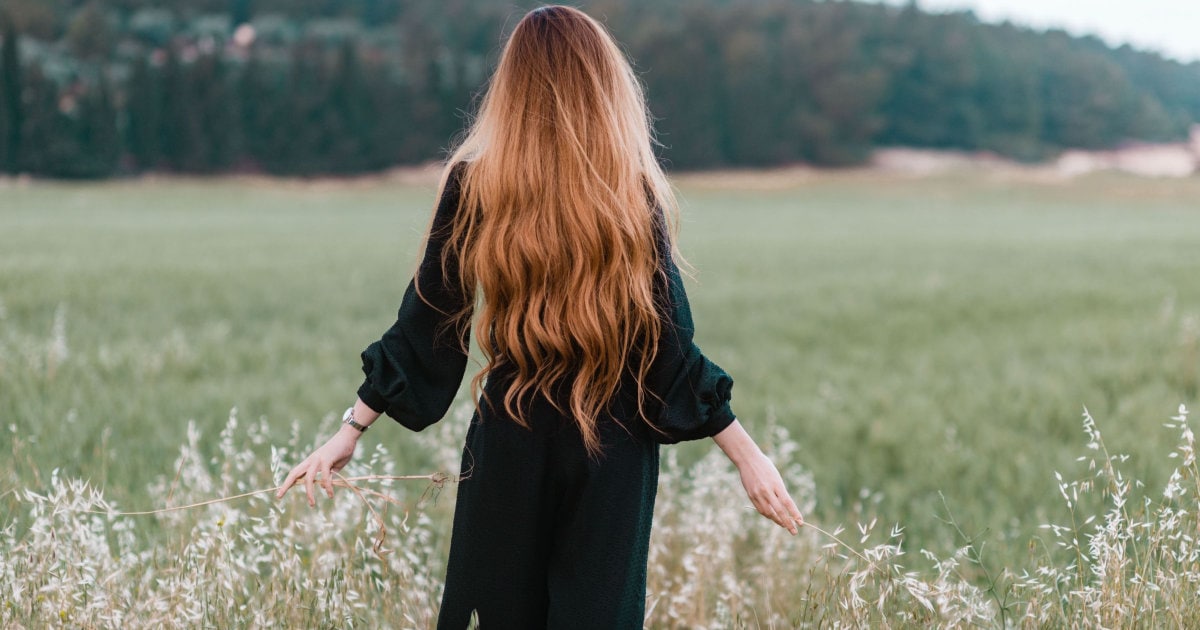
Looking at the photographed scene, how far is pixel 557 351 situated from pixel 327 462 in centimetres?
65

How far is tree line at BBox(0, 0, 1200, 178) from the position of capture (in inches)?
2280

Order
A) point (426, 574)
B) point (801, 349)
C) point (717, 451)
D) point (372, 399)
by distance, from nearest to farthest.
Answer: point (372, 399)
point (426, 574)
point (717, 451)
point (801, 349)

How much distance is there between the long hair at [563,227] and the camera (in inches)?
94.3

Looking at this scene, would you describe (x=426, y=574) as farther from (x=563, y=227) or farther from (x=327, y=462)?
(x=563, y=227)

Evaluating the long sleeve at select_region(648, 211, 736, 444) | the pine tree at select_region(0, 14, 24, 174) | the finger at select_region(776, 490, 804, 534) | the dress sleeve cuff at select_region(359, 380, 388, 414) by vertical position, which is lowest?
the pine tree at select_region(0, 14, 24, 174)

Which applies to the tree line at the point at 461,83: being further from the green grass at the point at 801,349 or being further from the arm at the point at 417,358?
the arm at the point at 417,358

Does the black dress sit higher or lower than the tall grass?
higher

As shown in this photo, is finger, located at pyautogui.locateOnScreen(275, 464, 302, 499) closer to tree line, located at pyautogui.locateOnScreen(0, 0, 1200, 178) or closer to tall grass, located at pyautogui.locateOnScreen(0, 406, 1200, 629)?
tall grass, located at pyautogui.locateOnScreen(0, 406, 1200, 629)

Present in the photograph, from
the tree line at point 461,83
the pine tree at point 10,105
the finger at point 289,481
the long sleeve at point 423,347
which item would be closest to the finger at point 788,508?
the long sleeve at point 423,347

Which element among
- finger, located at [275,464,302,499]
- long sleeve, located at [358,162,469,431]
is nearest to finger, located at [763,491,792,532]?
long sleeve, located at [358,162,469,431]

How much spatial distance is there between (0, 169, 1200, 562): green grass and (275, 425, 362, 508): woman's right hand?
626 millimetres

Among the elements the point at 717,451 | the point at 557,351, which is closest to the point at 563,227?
the point at 557,351

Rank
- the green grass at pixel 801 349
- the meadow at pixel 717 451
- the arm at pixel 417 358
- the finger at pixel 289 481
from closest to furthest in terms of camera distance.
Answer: the finger at pixel 289 481 → the arm at pixel 417 358 → the meadow at pixel 717 451 → the green grass at pixel 801 349

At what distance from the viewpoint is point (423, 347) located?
2.51 meters
